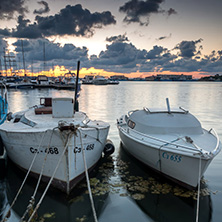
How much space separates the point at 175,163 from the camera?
29.3ft

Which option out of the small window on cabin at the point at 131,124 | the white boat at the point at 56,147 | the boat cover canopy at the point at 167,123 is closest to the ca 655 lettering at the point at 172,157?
the boat cover canopy at the point at 167,123

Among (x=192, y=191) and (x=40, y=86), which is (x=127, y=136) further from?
(x=40, y=86)

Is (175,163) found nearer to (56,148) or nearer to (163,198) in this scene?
(163,198)

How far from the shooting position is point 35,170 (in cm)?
958

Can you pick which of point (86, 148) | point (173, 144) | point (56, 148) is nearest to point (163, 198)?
point (173, 144)

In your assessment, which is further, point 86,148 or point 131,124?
point 131,124

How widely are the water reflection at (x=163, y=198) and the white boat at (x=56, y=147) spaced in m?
2.62

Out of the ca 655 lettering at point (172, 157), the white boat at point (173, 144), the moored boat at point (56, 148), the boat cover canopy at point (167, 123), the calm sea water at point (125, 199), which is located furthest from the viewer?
the boat cover canopy at point (167, 123)

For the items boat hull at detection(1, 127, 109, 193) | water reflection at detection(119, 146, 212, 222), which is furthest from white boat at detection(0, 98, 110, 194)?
water reflection at detection(119, 146, 212, 222)

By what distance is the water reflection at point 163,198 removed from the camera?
25.7 ft

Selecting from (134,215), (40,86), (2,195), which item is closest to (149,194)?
(134,215)

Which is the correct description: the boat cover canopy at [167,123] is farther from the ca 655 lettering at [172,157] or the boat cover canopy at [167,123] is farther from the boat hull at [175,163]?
the ca 655 lettering at [172,157]

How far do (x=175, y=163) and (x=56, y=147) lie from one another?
5.28 meters

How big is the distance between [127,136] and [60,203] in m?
5.35
